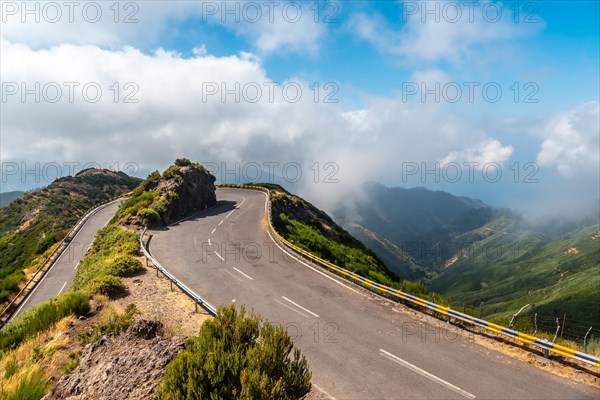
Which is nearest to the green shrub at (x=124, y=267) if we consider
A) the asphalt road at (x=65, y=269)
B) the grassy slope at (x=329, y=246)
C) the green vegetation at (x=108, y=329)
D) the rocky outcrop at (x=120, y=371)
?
the green vegetation at (x=108, y=329)

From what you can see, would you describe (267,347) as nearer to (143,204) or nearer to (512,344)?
(512,344)

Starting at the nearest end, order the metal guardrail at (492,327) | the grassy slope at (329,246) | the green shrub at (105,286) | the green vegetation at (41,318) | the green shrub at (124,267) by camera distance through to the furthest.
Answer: the metal guardrail at (492,327) < the green vegetation at (41,318) < the green shrub at (105,286) < the green shrub at (124,267) < the grassy slope at (329,246)

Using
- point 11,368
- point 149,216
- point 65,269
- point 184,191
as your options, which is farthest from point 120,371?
point 184,191

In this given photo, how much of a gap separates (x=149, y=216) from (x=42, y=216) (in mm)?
54553

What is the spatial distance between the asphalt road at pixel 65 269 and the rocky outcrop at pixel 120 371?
27.1 meters

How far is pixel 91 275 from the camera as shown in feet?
66.6

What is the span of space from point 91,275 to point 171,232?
14.1 metres

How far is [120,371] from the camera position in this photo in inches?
→ 322

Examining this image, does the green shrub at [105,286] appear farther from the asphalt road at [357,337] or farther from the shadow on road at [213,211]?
the shadow on road at [213,211]

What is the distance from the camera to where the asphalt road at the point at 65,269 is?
3099cm

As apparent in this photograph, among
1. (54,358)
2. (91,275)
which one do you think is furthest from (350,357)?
(91,275)

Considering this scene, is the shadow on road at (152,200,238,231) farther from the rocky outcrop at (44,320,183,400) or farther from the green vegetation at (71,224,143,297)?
the rocky outcrop at (44,320,183,400)

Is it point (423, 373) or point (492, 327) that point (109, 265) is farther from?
point (492, 327)

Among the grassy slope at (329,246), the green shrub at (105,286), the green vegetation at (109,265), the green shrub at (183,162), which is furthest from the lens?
the green shrub at (183,162)
